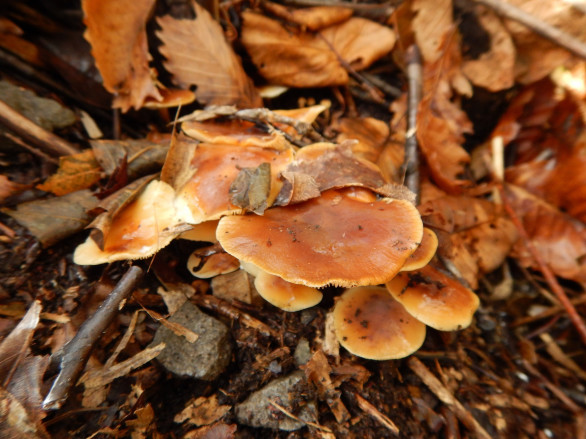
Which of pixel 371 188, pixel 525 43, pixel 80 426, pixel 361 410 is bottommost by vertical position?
pixel 361 410

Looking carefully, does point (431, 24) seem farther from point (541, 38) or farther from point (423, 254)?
point (423, 254)

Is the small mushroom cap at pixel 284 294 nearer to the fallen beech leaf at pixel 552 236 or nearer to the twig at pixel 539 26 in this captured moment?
the fallen beech leaf at pixel 552 236

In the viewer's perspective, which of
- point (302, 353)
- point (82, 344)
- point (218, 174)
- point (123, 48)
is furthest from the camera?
point (123, 48)

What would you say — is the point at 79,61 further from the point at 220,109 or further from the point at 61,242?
the point at 61,242

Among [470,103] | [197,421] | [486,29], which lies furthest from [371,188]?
[486,29]

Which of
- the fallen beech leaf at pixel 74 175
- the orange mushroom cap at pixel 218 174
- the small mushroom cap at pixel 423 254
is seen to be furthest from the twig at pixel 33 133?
the small mushroom cap at pixel 423 254

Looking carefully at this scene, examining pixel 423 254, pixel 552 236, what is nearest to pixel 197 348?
pixel 423 254
